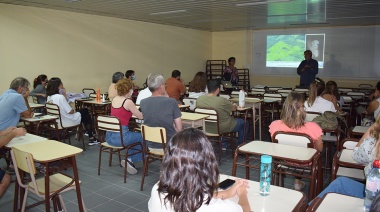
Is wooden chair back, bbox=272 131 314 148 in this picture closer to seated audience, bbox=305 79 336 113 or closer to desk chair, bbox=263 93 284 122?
seated audience, bbox=305 79 336 113

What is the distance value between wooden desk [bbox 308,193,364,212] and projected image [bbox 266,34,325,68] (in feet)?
33.7

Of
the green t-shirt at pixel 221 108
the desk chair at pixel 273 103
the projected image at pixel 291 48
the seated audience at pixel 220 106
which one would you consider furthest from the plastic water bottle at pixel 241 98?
the projected image at pixel 291 48

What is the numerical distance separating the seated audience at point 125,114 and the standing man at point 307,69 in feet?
20.2

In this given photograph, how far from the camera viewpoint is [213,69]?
1312 centimetres

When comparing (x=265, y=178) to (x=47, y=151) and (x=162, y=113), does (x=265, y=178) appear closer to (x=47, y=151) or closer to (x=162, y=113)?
(x=47, y=151)

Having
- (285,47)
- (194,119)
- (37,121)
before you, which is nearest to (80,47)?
(37,121)

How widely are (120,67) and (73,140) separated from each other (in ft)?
11.7

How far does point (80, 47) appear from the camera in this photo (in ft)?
26.4

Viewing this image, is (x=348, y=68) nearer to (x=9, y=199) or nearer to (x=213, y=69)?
(x=213, y=69)

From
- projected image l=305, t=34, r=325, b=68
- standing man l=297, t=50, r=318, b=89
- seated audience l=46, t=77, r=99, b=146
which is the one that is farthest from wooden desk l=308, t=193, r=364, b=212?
projected image l=305, t=34, r=325, b=68

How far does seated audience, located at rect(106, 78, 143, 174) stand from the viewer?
4.04 metres

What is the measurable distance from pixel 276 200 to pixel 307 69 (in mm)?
7813

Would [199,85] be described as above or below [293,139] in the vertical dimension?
above

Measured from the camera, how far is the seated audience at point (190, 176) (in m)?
1.29
